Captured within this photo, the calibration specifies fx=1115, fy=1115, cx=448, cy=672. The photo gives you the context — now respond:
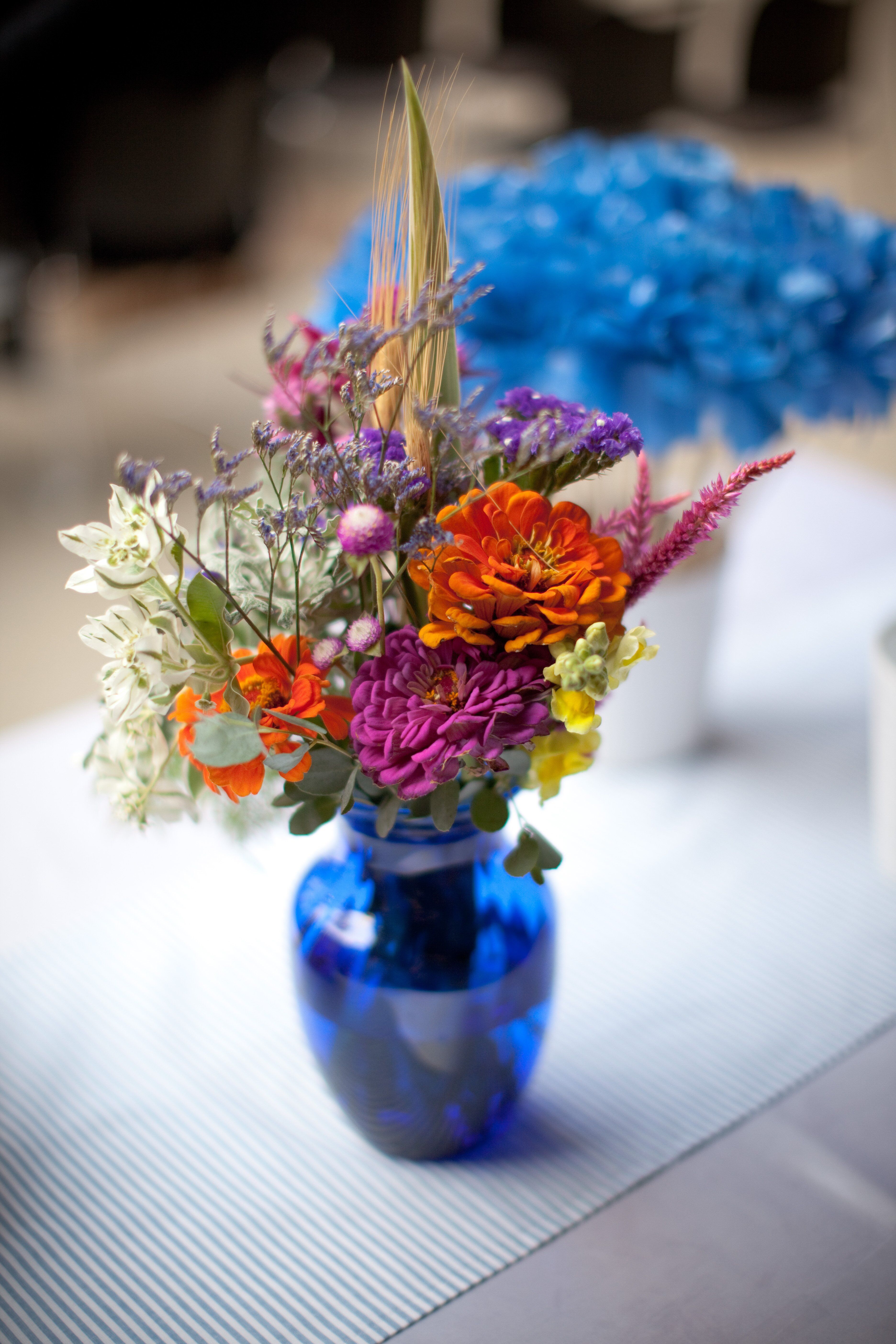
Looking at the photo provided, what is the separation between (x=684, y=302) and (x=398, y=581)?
355mm

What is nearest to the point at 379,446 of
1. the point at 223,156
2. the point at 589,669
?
the point at 589,669

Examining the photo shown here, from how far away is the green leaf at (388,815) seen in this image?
1.56ft

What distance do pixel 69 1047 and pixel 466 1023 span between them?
0.28 m

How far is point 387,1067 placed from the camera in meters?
0.55

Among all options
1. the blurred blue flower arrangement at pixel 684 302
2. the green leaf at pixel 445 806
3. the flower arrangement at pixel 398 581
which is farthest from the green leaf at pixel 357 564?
the blurred blue flower arrangement at pixel 684 302

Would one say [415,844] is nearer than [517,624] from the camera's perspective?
No

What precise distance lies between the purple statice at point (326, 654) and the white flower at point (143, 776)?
87mm

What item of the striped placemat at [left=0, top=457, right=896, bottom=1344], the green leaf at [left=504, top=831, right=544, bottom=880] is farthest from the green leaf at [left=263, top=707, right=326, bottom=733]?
the striped placemat at [left=0, top=457, right=896, bottom=1344]

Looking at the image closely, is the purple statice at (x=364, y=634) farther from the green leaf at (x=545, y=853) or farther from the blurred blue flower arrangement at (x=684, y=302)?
the blurred blue flower arrangement at (x=684, y=302)

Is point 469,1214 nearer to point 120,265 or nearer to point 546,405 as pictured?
point 546,405

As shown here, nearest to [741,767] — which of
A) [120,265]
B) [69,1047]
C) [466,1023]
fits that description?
[466,1023]

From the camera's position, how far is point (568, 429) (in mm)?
439

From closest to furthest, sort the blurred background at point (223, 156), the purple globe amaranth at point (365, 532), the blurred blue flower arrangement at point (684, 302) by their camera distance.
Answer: the purple globe amaranth at point (365, 532), the blurred blue flower arrangement at point (684, 302), the blurred background at point (223, 156)

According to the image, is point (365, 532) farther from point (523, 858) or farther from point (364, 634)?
point (523, 858)
